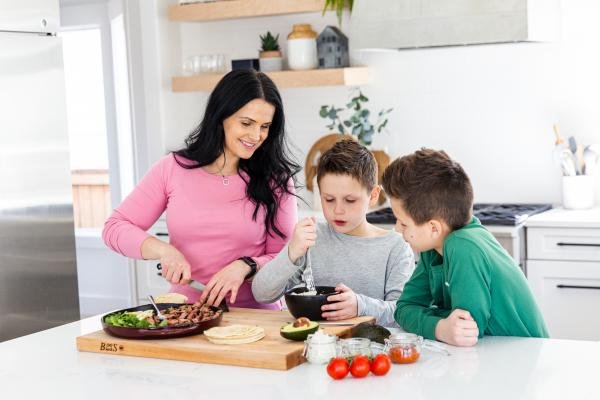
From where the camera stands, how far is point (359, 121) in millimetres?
4613

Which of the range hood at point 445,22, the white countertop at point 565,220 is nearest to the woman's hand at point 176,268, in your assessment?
the range hood at point 445,22

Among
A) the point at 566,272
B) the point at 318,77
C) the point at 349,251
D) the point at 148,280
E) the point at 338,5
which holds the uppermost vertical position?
the point at 338,5

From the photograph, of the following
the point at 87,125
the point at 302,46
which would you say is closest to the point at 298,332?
the point at 302,46

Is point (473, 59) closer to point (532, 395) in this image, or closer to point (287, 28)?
point (287, 28)

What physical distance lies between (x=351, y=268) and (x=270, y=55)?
7.89ft

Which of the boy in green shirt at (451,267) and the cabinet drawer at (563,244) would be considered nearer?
the boy in green shirt at (451,267)

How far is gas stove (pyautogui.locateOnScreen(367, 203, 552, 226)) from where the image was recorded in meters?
3.94

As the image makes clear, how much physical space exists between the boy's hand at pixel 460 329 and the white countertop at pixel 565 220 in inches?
76.7

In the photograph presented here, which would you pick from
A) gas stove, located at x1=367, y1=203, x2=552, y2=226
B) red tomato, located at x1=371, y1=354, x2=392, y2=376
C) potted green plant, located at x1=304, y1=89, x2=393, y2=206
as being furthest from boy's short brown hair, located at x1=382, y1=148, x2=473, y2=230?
potted green plant, located at x1=304, y1=89, x2=393, y2=206

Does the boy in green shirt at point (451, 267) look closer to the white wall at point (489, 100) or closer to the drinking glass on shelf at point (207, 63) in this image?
the white wall at point (489, 100)

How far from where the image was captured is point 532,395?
5.73 ft

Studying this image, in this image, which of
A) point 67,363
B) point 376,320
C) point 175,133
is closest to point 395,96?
point 175,133

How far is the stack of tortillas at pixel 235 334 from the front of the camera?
83.0 inches

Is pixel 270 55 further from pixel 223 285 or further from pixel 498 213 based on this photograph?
pixel 223 285
